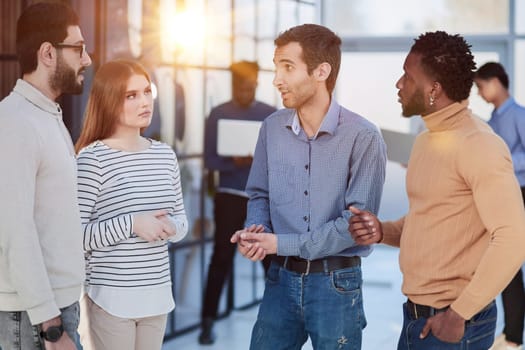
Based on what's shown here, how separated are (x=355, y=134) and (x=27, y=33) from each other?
3.16ft

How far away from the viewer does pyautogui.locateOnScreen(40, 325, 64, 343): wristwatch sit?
206cm

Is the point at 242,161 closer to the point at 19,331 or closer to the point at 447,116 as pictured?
the point at 447,116

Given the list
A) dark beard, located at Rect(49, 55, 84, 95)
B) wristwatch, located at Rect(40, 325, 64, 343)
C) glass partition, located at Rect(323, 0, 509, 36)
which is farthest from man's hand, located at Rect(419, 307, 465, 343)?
glass partition, located at Rect(323, 0, 509, 36)

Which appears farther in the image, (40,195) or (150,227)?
(150,227)

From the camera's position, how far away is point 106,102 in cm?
267

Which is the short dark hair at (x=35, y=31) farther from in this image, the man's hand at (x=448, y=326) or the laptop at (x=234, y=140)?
the laptop at (x=234, y=140)

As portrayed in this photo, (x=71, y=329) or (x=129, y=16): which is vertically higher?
(x=129, y=16)

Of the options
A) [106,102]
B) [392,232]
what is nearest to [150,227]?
[106,102]

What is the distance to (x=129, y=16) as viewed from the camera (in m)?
4.59

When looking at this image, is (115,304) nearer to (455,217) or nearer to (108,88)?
(108,88)

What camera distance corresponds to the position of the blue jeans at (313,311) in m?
2.55

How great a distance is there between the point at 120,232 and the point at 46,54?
549mm

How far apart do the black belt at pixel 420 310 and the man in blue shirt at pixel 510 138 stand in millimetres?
2588

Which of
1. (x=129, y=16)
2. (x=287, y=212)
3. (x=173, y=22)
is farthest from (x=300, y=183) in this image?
(x=173, y=22)
